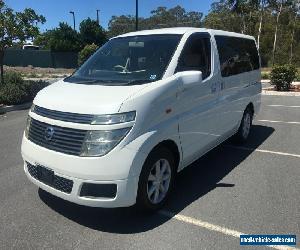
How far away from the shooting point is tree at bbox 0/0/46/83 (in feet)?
46.8

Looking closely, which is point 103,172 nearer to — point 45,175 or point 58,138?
point 58,138

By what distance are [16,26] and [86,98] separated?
11.4m

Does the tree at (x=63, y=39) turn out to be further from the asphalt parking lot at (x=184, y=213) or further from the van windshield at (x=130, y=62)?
the van windshield at (x=130, y=62)

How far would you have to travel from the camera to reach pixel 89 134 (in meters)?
4.02

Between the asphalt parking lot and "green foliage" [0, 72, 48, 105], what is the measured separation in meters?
6.70

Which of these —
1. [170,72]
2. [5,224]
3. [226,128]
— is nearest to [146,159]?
[170,72]

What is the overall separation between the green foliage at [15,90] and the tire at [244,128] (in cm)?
811

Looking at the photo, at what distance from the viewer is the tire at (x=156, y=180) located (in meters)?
4.31

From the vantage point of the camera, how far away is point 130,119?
4.11 meters

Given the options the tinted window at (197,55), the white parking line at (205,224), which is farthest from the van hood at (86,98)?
the white parking line at (205,224)

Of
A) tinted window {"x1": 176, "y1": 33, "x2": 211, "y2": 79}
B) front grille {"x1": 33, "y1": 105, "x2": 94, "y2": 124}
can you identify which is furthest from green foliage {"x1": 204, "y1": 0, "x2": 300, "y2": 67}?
front grille {"x1": 33, "y1": 105, "x2": 94, "y2": 124}

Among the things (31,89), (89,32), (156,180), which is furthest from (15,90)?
(89,32)

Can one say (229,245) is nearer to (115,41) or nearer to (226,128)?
(226,128)

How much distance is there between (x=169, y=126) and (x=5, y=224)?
2109mm
